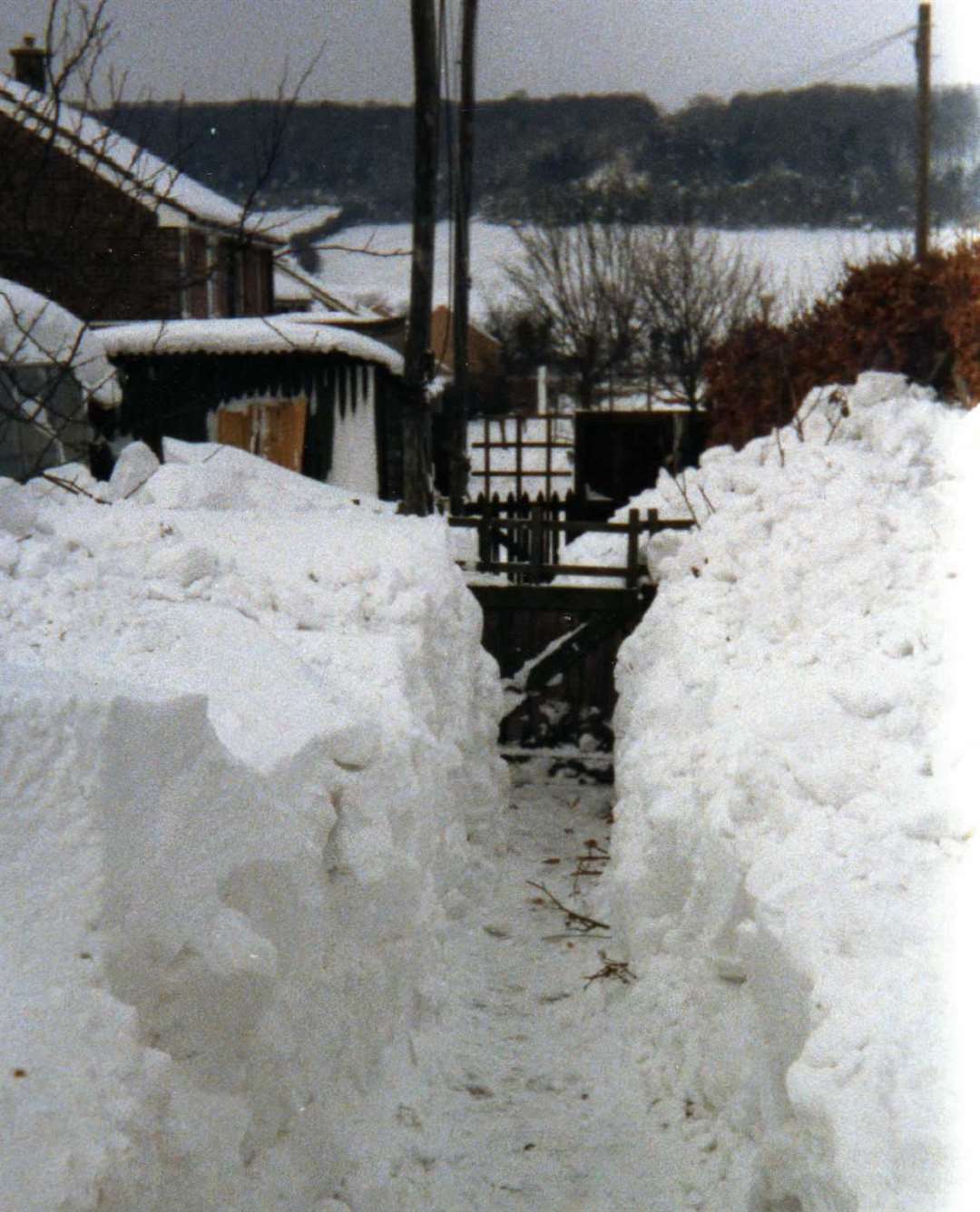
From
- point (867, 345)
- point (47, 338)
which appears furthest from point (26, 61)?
point (867, 345)

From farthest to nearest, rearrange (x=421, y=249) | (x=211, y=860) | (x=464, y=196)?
Answer: (x=464, y=196) < (x=421, y=249) < (x=211, y=860)

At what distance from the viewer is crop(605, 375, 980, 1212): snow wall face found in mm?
3064

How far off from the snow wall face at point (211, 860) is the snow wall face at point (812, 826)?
1170 millimetres

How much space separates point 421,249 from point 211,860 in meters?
8.85

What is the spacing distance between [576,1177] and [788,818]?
170 centimetres

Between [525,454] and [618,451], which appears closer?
[618,451]

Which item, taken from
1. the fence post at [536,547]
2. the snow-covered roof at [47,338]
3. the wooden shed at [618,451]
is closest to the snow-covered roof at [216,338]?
the snow-covered roof at [47,338]

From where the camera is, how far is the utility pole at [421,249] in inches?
437

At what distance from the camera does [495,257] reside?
43062 millimetres

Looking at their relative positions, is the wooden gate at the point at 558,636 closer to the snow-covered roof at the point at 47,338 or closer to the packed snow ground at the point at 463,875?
the packed snow ground at the point at 463,875

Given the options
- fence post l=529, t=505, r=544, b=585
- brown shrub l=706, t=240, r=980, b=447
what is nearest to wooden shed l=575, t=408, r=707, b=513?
brown shrub l=706, t=240, r=980, b=447

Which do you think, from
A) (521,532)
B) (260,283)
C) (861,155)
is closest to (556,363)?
(861,155)

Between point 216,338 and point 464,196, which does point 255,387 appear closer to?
point 216,338

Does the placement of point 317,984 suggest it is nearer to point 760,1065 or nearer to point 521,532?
point 760,1065
